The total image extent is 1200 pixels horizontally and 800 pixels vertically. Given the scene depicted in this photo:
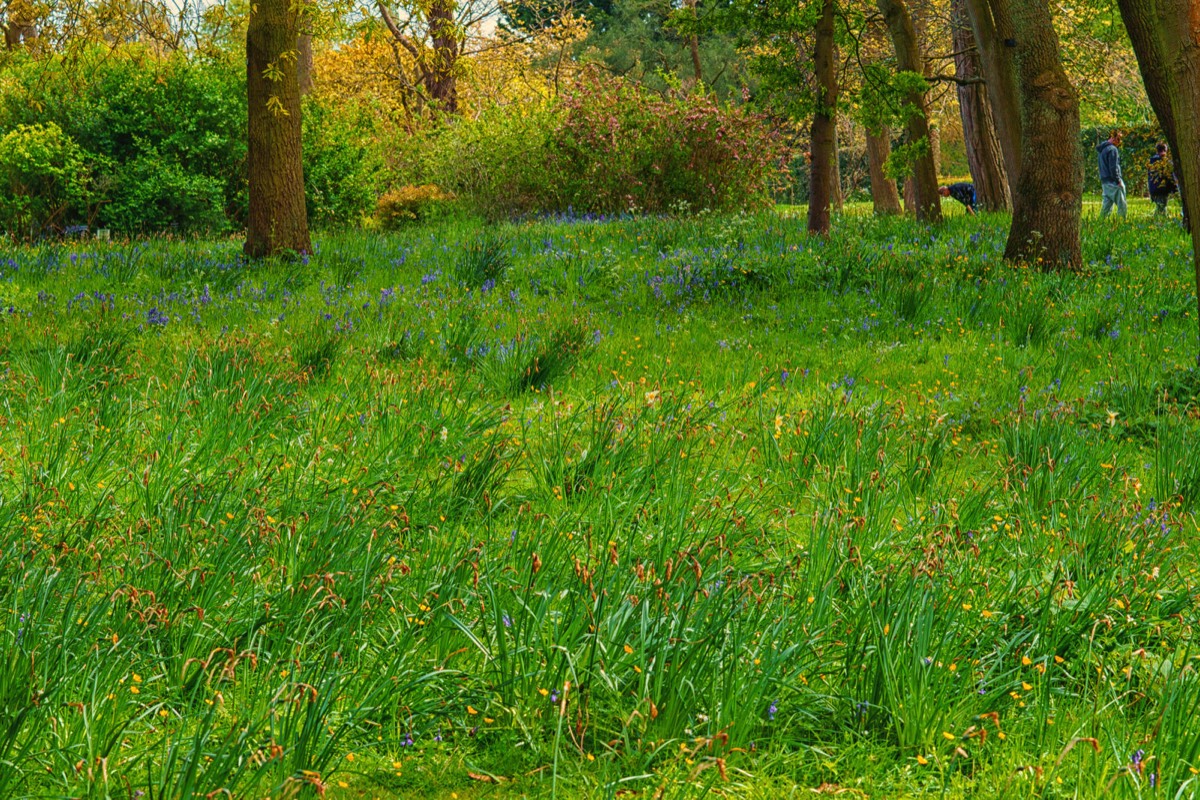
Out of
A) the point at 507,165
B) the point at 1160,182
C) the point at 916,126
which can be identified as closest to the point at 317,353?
the point at 916,126

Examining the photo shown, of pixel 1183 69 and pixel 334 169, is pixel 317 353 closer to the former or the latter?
pixel 1183 69

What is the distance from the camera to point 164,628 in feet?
8.43

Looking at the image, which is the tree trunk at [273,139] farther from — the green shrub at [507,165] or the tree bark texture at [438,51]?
the green shrub at [507,165]

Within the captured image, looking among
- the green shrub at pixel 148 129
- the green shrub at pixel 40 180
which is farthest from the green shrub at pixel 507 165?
the green shrub at pixel 40 180

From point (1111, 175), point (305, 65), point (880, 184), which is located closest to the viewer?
point (1111, 175)

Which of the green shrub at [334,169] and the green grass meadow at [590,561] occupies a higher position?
the green shrub at [334,169]

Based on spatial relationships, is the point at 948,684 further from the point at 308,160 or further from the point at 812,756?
the point at 308,160

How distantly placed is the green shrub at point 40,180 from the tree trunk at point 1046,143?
10855 mm

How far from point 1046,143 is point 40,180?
1206 cm

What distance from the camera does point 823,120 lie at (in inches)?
434

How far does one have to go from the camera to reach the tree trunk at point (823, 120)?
10.8 meters

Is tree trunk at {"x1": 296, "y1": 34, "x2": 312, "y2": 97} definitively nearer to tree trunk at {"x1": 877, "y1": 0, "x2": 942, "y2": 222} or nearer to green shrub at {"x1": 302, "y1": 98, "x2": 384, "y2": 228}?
green shrub at {"x1": 302, "y1": 98, "x2": 384, "y2": 228}

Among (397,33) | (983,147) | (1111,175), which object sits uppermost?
(397,33)

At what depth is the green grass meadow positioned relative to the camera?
227 centimetres
